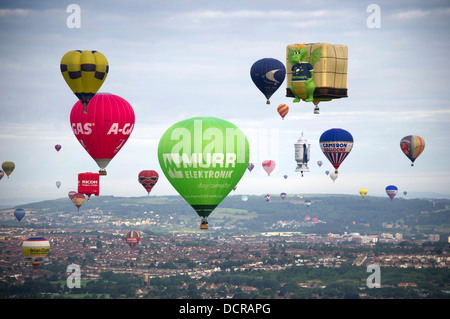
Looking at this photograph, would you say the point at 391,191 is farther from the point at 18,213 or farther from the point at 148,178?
the point at 18,213

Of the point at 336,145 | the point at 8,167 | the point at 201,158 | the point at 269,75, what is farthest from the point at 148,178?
the point at 201,158

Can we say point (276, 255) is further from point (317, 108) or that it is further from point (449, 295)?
point (317, 108)

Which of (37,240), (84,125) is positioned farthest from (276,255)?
(84,125)

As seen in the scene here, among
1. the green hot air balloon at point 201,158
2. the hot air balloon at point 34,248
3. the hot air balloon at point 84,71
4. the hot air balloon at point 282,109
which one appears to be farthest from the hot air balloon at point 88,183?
the green hot air balloon at point 201,158

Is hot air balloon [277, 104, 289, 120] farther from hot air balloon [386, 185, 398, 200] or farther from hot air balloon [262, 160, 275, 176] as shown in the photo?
hot air balloon [386, 185, 398, 200]

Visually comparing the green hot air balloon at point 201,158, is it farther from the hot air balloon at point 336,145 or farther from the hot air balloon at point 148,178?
the hot air balloon at point 148,178

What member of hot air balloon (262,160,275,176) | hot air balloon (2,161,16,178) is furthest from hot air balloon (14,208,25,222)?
hot air balloon (262,160,275,176)
